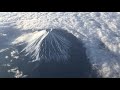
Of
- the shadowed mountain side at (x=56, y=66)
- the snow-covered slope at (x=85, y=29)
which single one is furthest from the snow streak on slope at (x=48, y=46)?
the snow-covered slope at (x=85, y=29)


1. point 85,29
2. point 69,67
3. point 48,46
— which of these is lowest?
point 69,67

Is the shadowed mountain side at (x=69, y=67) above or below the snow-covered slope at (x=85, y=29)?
below

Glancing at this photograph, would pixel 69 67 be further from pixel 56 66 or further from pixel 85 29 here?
pixel 85 29

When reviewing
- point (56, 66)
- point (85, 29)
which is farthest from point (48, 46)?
point (85, 29)

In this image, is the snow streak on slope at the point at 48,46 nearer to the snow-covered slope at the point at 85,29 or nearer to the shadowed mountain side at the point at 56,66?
the shadowed mountain side at the point at 56,66

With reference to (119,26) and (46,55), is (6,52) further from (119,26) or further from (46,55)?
(119,26)

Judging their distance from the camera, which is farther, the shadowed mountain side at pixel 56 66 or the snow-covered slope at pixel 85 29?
the snow-covered slope at pixel 85 29

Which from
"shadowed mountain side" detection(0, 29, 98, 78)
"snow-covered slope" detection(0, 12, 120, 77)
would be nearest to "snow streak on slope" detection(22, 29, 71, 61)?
"shadowed mountain side" detection(0, 29, 98, 78)
